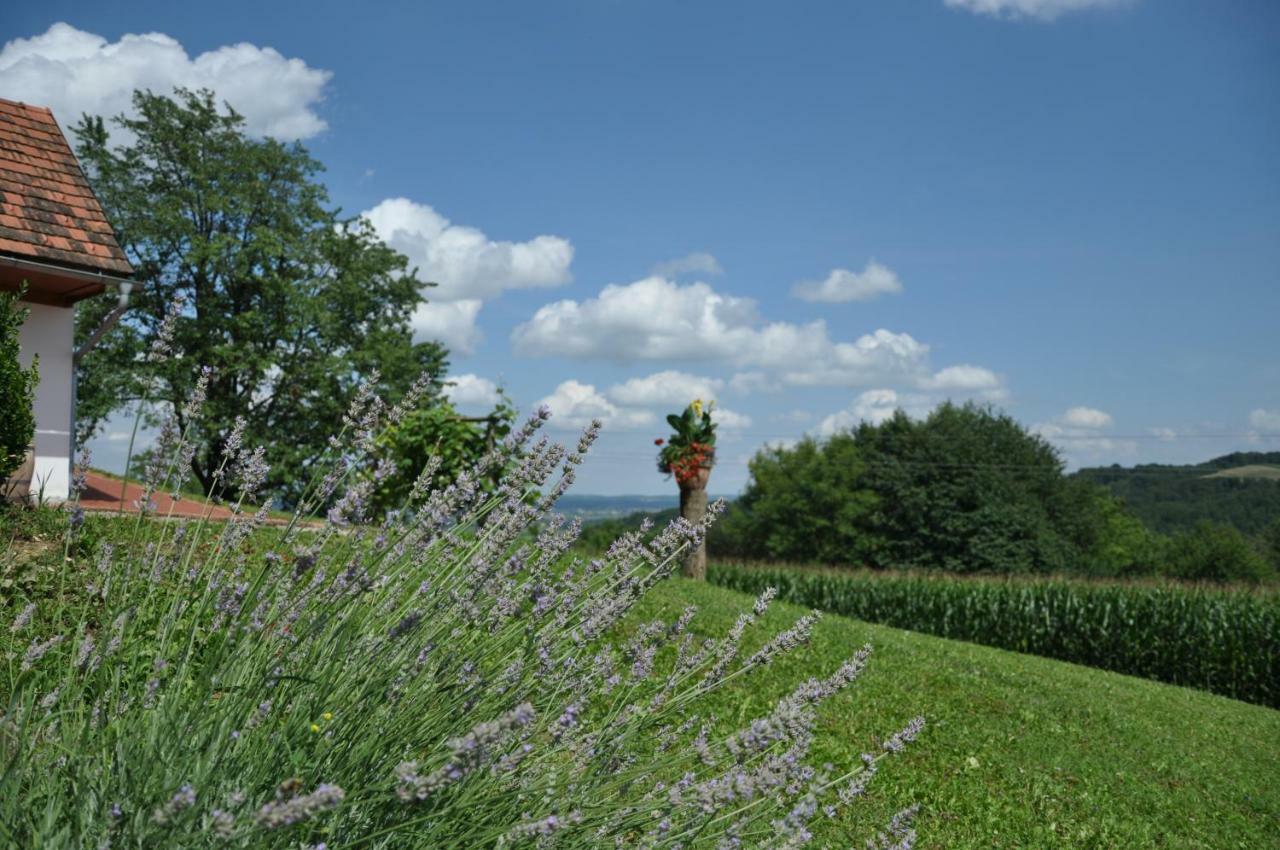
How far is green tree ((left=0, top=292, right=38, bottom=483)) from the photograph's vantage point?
8.13 m

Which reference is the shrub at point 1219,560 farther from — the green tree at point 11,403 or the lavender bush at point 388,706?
the lavender bush at point 388,706

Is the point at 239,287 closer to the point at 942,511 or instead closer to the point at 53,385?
the point at 53,385

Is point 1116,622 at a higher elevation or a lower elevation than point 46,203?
lower

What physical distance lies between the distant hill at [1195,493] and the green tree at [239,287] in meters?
73.2

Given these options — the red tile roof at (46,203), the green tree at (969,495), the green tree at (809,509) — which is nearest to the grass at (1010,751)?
the red tile roof at (46,203)

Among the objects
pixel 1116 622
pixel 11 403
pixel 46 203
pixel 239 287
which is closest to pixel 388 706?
pixel 11 403

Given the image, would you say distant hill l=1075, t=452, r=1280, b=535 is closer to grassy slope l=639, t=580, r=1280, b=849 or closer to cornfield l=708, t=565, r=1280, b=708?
cornfield l=708, t=565, r=1280, b=708

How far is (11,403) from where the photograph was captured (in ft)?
27.1

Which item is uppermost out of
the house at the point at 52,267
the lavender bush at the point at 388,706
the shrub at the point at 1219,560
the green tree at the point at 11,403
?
the house at the point at 52,267

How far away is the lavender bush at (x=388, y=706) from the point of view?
188 centimetres

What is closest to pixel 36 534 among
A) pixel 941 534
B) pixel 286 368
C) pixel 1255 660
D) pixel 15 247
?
pixel 15 247

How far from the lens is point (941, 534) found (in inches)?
1884

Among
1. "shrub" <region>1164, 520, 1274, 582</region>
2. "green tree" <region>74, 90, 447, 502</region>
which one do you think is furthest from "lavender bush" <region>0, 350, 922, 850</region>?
"shrub" <region>1164, 520, 1274, 582</region>

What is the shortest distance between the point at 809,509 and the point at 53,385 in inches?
1863
